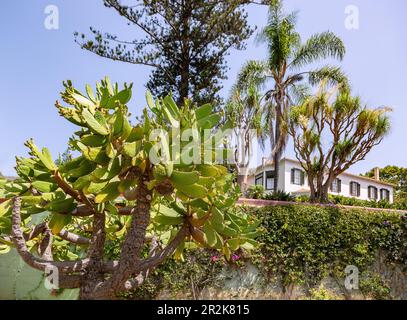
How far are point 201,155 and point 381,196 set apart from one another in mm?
35334

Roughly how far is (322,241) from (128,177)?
7844 millimetres

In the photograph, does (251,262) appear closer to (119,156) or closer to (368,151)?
(119,156)

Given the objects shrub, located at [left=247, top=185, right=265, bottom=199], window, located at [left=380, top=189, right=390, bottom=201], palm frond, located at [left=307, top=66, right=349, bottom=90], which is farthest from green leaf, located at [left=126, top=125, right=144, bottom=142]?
window, located at [left=380, top=189, right=390, bottom=201]

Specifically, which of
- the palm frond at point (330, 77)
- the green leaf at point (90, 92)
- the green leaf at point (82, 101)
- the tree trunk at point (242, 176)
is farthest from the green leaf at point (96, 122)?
the palm frond at point (330, 77)

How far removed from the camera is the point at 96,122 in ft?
4.44

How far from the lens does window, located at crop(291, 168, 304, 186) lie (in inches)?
1192

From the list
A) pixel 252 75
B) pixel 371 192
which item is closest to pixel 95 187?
pixel 252 75

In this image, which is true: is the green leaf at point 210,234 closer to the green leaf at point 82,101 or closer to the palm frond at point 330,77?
the green leaf at point 82,101

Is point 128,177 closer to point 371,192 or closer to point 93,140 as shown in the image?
point 93,140

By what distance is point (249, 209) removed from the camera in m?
8.30

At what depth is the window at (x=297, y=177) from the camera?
30266mm

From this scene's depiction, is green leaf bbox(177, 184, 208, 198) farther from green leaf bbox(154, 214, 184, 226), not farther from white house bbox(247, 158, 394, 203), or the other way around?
white house bbox(247, 158, 394, 203)

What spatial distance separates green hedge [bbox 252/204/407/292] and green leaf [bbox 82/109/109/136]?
696 cm

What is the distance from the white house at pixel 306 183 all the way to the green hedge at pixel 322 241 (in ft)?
63.5
